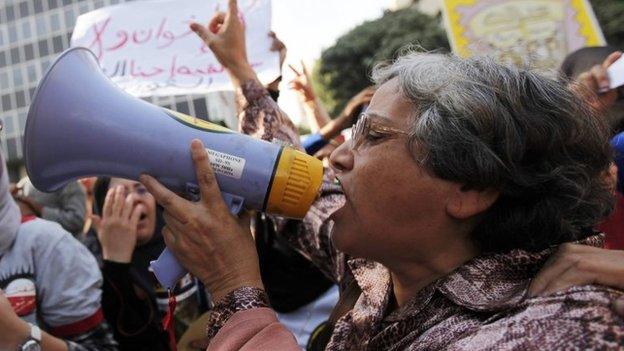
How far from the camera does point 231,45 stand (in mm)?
2109

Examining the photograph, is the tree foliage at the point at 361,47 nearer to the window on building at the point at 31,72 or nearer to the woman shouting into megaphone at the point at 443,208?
the woman shouting into megaphone at the point at 443,208

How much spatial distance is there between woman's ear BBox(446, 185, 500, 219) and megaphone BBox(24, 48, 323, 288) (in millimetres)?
308

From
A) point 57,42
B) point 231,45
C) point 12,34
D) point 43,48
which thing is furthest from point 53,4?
point 231,45

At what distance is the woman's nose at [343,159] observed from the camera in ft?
4.73

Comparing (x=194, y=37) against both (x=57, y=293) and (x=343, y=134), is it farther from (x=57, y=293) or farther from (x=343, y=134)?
(x=57, y=293)

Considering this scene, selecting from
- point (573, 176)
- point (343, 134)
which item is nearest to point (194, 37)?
point (343, 134)

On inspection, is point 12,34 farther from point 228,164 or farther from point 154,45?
point 228,164

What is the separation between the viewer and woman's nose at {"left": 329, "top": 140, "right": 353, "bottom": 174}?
4.73 feet

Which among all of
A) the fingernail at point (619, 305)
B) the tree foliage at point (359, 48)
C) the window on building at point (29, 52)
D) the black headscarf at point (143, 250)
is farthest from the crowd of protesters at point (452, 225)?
the window on building at point (29, 52)

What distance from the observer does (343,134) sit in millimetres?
3480

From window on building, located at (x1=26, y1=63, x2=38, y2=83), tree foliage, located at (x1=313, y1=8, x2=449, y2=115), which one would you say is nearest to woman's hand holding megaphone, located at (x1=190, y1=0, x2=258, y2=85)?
tree foliage, located at (x1=313, y1=8, x2=449, y2=115)

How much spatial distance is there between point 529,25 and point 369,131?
2.42 meters

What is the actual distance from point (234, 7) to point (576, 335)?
4.85ft

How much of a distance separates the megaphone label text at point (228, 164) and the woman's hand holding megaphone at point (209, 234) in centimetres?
3
